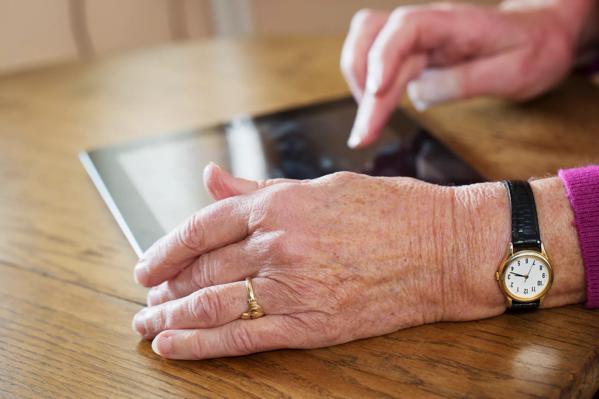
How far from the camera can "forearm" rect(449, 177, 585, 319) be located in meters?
0.74

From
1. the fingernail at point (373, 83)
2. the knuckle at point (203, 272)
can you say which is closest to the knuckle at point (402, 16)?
the fingernail at point (373, 83)

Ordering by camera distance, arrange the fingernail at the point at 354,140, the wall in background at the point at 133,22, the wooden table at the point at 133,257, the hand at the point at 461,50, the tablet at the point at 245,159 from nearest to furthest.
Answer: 1. the wooden table at the point at 133,257
2. the tablet at the point at 245,159
3. the fingernail at the point at 354,140
4. the hand at the point at 461,50
5. the wall in background at the point at 133,22

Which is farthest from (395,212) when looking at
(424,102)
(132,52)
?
(132,52)

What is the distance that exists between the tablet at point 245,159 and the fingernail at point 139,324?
14 centimetres

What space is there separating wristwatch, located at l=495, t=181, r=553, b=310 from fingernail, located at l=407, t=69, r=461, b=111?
1.75ft

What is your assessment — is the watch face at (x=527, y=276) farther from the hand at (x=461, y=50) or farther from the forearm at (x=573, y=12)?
the forearm at (x=573, y=12)

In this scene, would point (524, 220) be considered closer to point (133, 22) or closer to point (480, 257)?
point (480, 257)

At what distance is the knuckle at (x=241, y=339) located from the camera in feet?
2.30

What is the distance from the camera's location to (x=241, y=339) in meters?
0.70

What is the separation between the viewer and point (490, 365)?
2.19ft

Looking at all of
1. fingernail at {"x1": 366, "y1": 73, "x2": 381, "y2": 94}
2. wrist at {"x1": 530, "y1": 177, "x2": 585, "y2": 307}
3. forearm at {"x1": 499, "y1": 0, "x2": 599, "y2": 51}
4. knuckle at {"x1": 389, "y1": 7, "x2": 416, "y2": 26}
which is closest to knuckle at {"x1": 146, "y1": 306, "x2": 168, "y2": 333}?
wrist at {"x1": 530, "y1": 177, "x2": 585, "y2": 307}

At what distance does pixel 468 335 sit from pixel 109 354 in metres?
0.35

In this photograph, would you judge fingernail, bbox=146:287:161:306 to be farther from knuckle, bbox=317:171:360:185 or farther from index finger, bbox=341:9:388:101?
index finger, bbox=341:9:388:101

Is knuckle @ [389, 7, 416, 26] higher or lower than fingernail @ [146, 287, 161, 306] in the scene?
higher
